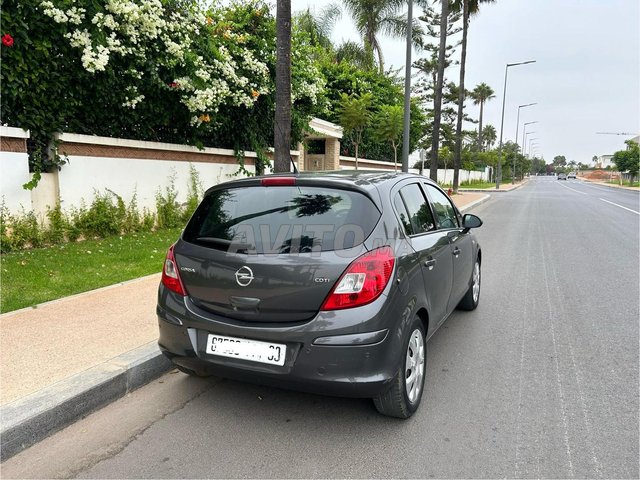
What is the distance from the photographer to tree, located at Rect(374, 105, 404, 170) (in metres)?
19.8

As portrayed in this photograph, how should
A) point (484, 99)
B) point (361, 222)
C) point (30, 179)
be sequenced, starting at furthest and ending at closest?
1. point (484, 99)
2. point (30, 179)
3. point (361, 222)

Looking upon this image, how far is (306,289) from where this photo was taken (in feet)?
8.99

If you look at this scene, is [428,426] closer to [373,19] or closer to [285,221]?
[285,221]

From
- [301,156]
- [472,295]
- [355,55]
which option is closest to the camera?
[472,295]

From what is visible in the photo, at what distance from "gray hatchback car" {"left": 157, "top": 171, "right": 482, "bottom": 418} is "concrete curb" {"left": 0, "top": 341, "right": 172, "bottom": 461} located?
Answer: 22.1 inches

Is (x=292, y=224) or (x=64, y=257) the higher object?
(x=292, y=224)

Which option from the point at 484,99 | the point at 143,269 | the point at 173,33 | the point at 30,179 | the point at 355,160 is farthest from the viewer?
the point at 484,99

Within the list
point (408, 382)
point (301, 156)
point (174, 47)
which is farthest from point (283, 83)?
point (301, 156)

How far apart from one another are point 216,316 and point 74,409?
3.73 ft

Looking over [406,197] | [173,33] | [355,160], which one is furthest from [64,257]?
[355,160]

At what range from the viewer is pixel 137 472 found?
8.45 feet

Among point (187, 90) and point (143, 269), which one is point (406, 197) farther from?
point (187, 90)

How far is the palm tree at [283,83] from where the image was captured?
7797mm

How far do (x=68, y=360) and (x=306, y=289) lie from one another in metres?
2.12
